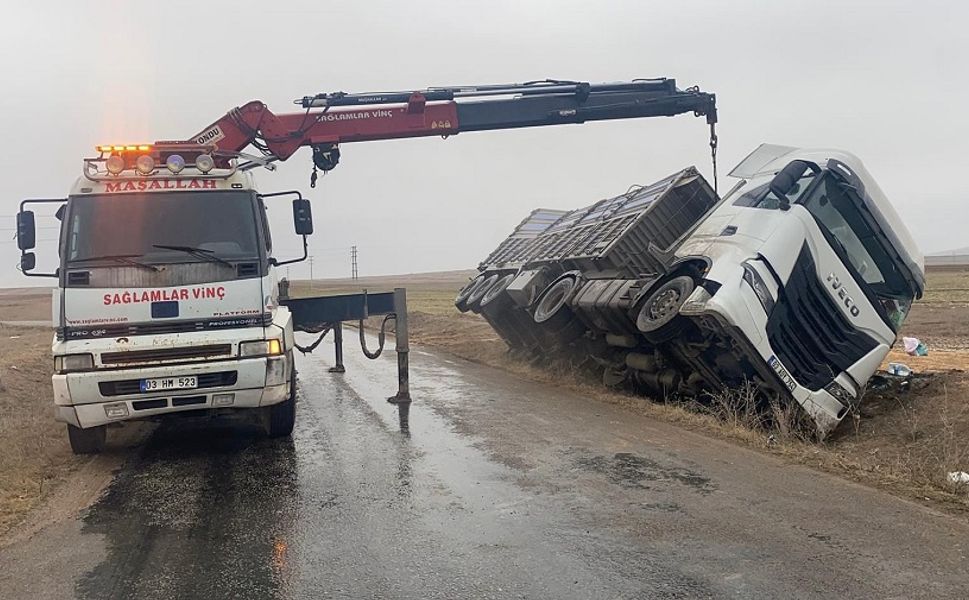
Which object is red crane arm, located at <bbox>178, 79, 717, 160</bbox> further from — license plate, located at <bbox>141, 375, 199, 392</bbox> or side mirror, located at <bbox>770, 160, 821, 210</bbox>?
license plate, located at <bbox>141, 375, 199, 392</bbox>

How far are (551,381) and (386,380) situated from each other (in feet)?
8.89

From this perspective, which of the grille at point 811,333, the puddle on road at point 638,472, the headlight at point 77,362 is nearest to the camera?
the puddle on road at point 638,472

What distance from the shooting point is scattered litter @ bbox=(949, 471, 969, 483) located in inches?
213

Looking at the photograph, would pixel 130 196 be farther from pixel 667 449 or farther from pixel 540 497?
pixel 667 449

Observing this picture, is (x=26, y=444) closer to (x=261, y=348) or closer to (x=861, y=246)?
(x=261, y=348)

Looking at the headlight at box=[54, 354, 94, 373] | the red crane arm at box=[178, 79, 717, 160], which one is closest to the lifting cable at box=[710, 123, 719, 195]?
the red crane arm at box=[178, 79, 717, 160]

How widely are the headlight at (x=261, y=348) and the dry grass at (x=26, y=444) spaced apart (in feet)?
6.18

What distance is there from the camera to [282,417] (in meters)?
7.39

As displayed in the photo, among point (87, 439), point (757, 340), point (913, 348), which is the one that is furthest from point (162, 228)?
point (913, 348)

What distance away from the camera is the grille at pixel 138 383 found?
6.20 meters

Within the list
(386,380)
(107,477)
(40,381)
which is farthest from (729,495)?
(40,381)

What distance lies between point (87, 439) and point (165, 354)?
5.02 ft

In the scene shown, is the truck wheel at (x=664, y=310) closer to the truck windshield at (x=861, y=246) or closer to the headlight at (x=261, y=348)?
the truck windshield at (x=861, y=246)

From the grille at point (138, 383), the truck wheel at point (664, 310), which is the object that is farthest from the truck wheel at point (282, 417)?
the truck wheel at point (664, 310)
